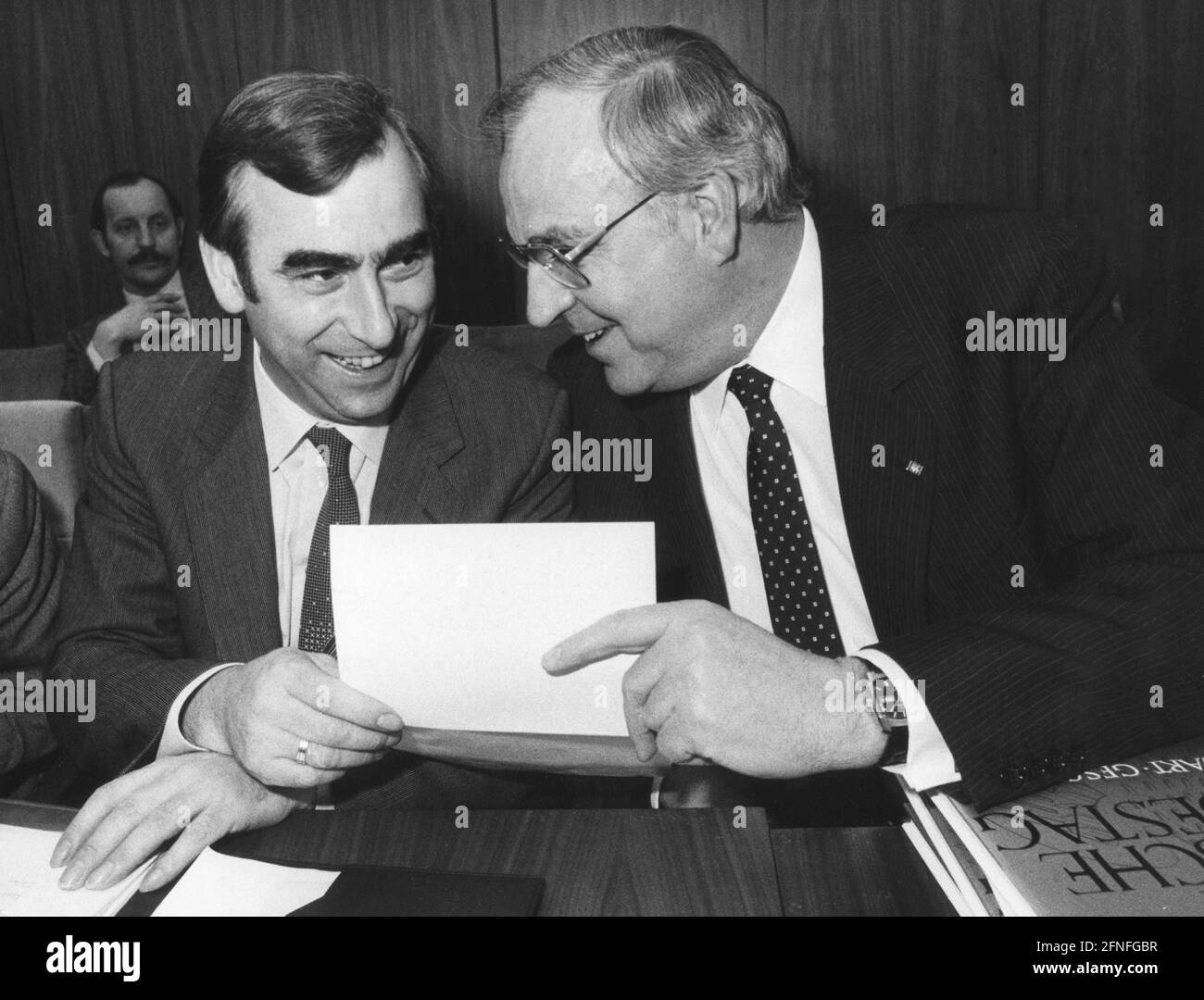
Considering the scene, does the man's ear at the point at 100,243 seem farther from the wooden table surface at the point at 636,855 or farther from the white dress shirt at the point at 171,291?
the wooden table surface at the point at 636,855

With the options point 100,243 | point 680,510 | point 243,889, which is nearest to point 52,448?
point 680,510

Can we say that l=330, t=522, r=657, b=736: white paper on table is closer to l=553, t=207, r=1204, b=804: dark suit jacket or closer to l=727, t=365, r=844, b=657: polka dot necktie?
l=553, t=207, r=1204, b=804: dark suit jacket

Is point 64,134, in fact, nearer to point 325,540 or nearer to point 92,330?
point 92,330

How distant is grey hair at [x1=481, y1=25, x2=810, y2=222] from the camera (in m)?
1.22

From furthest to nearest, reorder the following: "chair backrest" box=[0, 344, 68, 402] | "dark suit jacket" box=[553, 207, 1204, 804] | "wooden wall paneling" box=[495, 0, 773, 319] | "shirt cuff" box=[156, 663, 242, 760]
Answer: "wooden wall paneling" box=[495, 0, 773, 319]
"chair backrest" box=[0, 344, 68, 402]
"shirt cuff" box=[156, 663, 242, 760]
"dark suit jacket" box=[553, 207, 1204, 804]

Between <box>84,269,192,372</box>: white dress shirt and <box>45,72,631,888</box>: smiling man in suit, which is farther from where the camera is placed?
<box>84,269,192,372</box>: white dress shirt

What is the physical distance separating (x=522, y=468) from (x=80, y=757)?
61cm

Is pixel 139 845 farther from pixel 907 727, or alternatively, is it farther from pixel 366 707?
pixel 907 727

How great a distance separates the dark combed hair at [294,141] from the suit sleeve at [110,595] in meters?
0.27

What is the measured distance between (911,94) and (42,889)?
272cm

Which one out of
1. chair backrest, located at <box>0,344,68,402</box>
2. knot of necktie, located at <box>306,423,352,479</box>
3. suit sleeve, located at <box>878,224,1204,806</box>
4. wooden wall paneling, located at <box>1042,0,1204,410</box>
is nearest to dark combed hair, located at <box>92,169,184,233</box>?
chair backrest, located at <box>0,344,68,402</box>

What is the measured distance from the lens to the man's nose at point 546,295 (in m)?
1.27

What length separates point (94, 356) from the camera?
2.76m

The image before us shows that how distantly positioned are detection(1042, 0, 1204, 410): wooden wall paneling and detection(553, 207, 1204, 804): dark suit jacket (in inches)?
65.8
